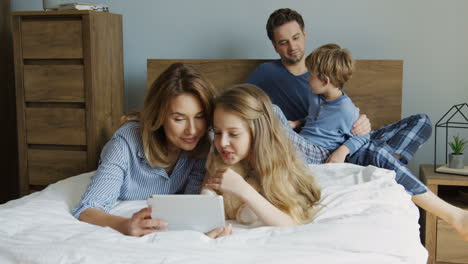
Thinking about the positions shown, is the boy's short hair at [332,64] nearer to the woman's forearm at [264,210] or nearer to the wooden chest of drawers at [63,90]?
the woman's forearm at [264,210]

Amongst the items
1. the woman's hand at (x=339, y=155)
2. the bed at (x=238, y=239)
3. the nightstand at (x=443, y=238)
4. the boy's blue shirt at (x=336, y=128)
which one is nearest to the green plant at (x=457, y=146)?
the nightstand at (x=443, y=238)

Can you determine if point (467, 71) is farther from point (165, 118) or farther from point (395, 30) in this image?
point (165, 118)

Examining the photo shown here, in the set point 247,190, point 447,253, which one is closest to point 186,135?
point 247,190

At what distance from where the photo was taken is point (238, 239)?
4.28 feet

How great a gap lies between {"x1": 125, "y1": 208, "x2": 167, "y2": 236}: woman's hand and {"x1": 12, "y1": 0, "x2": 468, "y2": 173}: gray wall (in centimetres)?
167

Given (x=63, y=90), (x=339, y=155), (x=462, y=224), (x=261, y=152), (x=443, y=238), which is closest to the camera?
(x=261, y=152)

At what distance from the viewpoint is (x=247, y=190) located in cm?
147

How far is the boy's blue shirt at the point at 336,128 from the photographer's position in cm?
229

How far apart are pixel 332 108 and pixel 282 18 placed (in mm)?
558

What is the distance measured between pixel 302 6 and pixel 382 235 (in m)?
1.77

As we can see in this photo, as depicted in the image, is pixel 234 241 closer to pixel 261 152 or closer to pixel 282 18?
pixel 261 152

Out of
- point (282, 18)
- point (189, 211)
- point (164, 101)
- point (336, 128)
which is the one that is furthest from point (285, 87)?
point (189, 211)

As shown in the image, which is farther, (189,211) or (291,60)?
(291,60)

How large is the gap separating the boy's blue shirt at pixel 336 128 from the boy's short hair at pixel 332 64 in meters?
0.10
